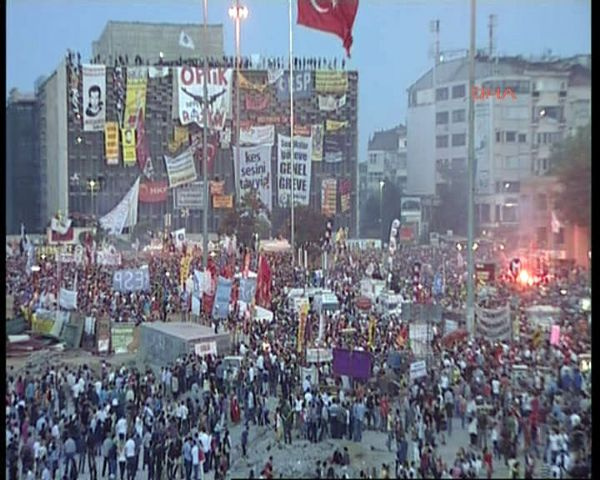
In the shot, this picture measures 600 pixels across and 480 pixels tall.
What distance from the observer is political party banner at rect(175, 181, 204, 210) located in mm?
3260

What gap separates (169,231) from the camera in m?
3.25

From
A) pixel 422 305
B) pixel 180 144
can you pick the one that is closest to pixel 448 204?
pixel 422 305

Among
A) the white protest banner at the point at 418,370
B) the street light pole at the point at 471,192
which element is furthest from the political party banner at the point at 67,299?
the street light pole at the point at 471,192

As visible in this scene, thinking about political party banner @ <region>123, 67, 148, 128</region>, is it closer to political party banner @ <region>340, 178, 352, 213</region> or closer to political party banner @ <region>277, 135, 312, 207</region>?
political party banner @ <region>277, 135, 312, 207</region>

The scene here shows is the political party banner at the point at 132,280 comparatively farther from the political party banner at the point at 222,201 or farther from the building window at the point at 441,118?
the building window at the point at 441,118

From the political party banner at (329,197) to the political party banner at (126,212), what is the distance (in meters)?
0.67

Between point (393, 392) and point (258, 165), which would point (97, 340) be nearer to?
point (258, 165)

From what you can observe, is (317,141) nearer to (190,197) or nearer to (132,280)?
(190,197)

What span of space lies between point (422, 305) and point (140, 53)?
53.5 inches

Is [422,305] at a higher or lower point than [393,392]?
higher

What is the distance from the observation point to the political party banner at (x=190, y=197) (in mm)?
3260

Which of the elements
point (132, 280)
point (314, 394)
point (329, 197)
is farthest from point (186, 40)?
point (314, 394)

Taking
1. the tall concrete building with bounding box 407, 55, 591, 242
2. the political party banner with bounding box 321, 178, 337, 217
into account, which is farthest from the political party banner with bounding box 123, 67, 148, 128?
the tall concrete building with bounding box 407, 55, 591, 242

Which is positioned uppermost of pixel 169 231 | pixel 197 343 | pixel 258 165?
pixel 258 165
